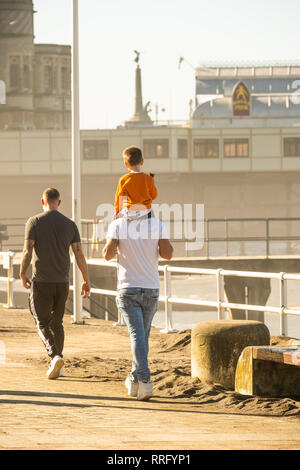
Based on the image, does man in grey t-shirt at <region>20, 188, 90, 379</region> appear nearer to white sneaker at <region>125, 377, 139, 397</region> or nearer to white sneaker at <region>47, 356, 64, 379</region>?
white sneaker at <region>47, 356, 64, 379</region>

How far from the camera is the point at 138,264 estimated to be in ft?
27.5

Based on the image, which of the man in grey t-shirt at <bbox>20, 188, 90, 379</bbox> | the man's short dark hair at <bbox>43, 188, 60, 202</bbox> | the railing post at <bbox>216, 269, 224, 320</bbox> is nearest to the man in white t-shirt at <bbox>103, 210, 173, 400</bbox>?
the man in grey t-shirt at <bbox>20, 188, 90, 379</bbox>

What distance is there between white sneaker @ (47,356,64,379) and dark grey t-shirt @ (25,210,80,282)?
2.47ft

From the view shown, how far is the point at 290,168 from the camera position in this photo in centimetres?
7831

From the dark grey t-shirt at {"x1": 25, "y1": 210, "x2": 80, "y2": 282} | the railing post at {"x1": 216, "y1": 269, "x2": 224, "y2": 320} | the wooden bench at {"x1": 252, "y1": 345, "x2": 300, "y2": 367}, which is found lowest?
the railing post at {"x1": 216, "y1": 269, "x2": 224, "y2": 320}

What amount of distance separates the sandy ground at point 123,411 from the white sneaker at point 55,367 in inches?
3.5

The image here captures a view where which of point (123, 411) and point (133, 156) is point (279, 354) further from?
point (133, 156)

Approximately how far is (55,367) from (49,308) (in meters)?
0.57

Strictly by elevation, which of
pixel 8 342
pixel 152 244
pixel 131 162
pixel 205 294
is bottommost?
pixel 205 294

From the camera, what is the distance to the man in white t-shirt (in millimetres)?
8375

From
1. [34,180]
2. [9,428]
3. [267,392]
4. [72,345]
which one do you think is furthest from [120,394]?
[34,180]

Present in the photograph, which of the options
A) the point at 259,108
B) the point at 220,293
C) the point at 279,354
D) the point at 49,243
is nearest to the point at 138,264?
the point at 279,354
